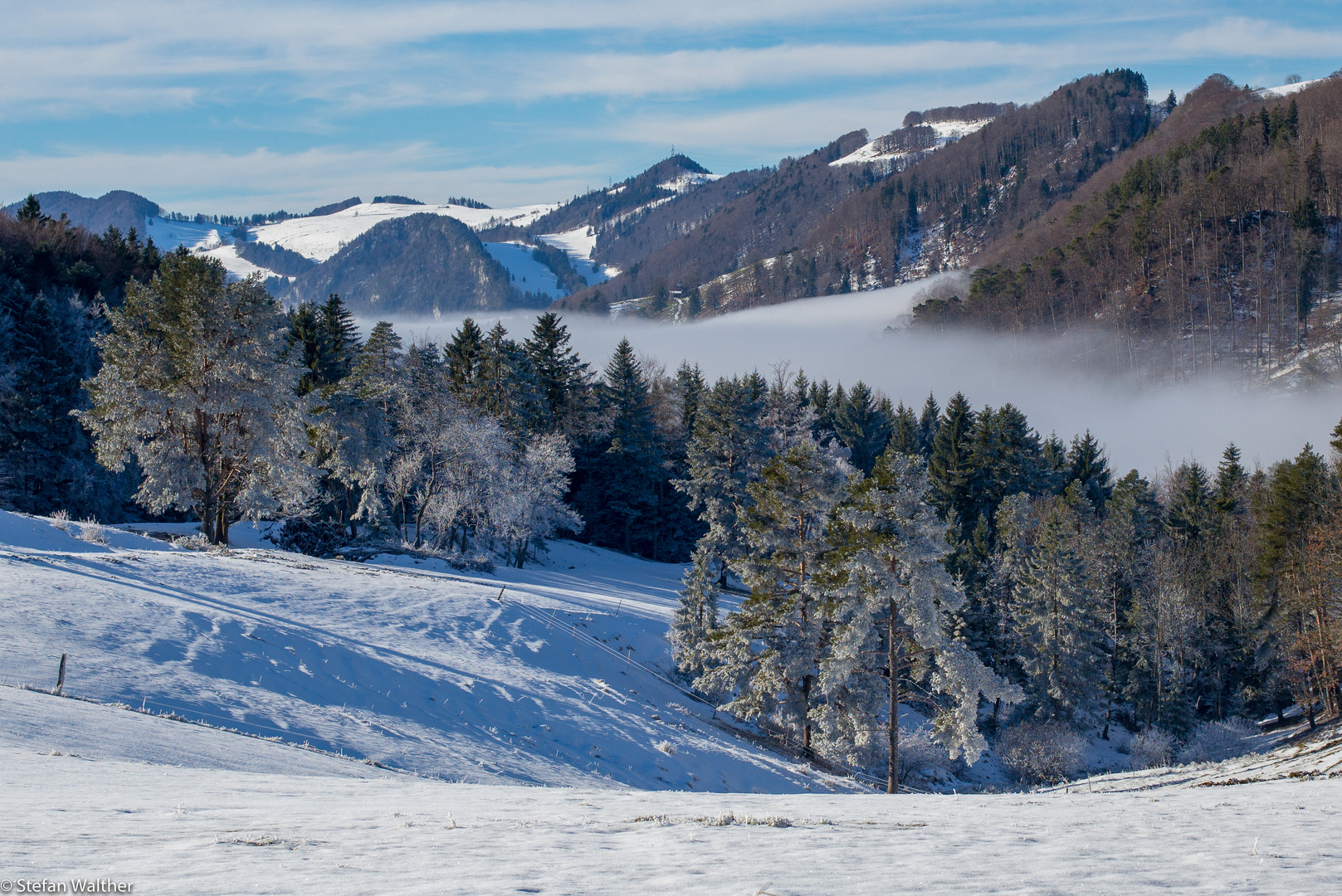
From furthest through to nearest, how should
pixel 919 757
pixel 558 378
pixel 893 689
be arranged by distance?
1. pixel 558 378
2. pixel 919 757
3. pixel 893 689

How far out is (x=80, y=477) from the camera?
1917 inches

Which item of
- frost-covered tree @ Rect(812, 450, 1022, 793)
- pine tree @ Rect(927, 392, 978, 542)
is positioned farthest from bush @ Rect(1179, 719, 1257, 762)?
frost-covered tree @ Rect(812, 450, 1022, 793)

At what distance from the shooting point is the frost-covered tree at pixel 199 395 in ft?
106

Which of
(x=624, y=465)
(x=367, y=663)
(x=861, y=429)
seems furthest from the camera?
(x=861, y=429)

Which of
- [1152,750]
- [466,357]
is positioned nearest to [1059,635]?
[1152,750]

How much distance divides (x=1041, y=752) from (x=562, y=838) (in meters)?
39.3

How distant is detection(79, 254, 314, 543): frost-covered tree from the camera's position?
3244cm

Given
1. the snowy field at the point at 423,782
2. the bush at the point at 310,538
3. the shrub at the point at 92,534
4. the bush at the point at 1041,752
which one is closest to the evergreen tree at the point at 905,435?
the bush at the point at 1041,752

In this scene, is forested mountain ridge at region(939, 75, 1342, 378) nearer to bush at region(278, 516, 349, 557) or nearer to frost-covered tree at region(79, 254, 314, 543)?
bush at region(278, 516, 349, 557)

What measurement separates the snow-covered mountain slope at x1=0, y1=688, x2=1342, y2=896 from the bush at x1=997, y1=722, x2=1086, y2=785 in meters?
31.6

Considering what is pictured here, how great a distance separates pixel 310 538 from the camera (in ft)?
125

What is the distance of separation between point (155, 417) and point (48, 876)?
33104mm

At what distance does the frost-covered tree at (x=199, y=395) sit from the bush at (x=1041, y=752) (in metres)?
36.1

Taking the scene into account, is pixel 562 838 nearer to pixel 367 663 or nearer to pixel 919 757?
pixel 367 663
